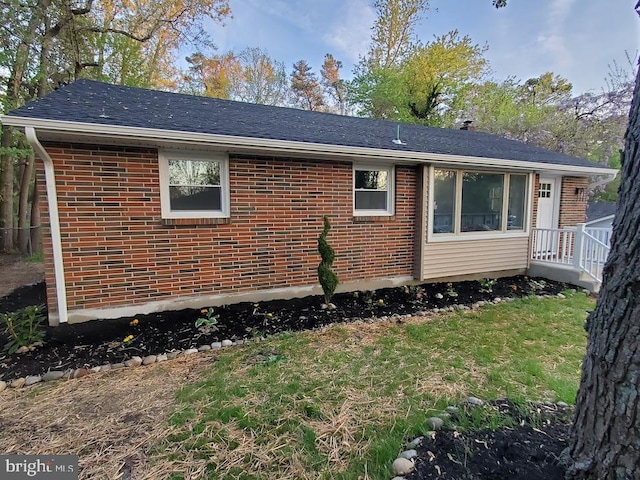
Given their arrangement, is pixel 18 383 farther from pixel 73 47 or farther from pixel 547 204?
pixel 73 47

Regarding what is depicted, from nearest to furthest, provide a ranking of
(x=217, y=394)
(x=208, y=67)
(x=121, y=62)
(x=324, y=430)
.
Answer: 1. (x=324, y=430)
2. (x=217, y=394)
3. (x=121, y=62)
4. (x=208, y=67)

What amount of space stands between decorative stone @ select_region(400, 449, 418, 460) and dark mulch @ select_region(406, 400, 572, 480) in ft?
0.10

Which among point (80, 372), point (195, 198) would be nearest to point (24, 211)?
point (195, 198)

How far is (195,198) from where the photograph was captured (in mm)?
5051

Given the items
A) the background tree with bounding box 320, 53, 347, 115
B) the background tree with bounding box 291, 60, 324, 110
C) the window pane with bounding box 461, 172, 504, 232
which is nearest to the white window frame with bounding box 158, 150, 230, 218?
the window pane with bounding box 461, 172, 504, 232

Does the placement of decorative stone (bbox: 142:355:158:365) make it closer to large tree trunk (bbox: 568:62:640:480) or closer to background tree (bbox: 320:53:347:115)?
large tree trunk (bbox: 568:62:640:480)

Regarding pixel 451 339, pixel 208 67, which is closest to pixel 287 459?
pixel 451 339

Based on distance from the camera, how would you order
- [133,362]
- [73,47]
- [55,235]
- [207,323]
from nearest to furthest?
[133,362] → [55,235] → [207,323] → [73,47]

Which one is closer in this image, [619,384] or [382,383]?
[619,384]

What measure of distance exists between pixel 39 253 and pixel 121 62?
859cm

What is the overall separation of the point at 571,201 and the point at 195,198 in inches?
375

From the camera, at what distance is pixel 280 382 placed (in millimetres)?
3076

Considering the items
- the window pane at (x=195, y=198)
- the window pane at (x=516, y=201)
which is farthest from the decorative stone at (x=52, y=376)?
the window pane at (x=516, y=201)

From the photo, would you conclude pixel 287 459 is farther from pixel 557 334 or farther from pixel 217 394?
pixel 557 334
